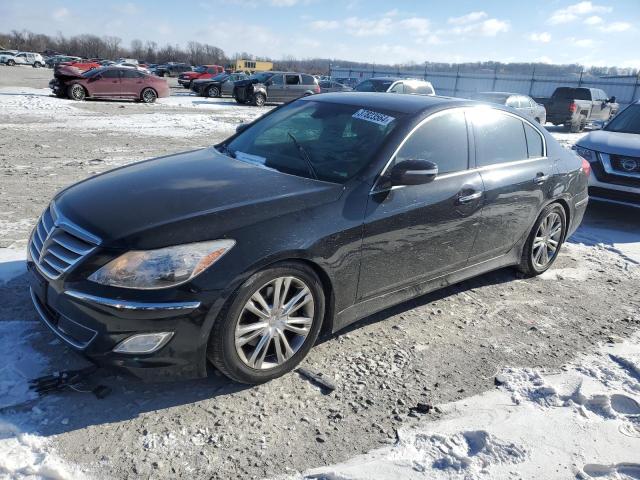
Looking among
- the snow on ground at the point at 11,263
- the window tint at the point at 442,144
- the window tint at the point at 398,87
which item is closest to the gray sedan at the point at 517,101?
the window tint at the point at 398,87

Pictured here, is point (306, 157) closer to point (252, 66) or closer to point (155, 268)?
point (155, 268)

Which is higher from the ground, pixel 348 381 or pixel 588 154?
pixel 588 154

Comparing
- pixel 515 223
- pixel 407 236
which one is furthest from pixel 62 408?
pixel 515 223

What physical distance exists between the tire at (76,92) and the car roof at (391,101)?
19.3 m

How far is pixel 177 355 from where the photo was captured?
2.72 metres

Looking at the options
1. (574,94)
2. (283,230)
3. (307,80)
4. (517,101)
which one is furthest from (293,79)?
(283,230)

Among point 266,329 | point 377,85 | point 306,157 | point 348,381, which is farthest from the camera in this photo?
point 377,85

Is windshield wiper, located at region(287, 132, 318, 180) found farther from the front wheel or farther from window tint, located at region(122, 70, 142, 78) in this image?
the front wheel

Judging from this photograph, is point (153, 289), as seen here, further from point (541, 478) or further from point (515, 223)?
point (515, 223)

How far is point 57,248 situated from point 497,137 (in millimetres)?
3442

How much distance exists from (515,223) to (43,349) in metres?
3.73

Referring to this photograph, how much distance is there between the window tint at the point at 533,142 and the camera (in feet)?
15.5

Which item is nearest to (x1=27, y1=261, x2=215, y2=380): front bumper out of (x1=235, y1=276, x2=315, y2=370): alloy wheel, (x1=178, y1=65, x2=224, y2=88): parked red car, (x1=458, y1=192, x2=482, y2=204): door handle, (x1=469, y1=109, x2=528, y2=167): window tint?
(x1=235, y1=276, x2=315, y2=370): alloy wheel

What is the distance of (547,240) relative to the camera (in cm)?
507
